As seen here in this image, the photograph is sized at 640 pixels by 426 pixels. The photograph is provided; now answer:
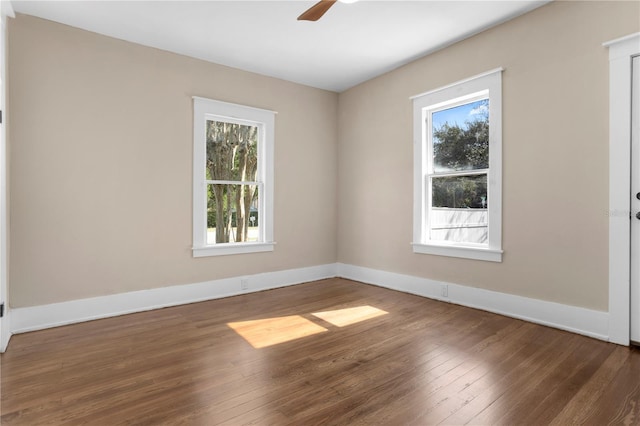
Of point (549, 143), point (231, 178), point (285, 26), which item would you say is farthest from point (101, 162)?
point (549, 143)

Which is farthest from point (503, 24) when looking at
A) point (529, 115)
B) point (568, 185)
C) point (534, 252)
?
point (534, 252)

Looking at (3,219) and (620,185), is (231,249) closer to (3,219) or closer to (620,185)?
(3,219)

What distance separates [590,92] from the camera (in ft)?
9.25

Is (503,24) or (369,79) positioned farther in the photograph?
(369,79)

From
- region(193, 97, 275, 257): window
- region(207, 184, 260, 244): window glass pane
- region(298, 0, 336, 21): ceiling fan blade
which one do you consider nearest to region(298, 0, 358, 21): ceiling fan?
region(298, 0, 336, 21): ceiling fan blade

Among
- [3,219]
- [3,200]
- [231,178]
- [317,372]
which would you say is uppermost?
[231,178]

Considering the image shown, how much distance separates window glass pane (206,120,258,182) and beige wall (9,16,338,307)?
0.31 meters

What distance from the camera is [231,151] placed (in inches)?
174

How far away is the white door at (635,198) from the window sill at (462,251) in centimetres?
99

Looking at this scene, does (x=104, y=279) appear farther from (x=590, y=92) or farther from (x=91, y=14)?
(x=590, y=92)

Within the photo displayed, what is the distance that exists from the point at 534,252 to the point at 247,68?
12.5ft

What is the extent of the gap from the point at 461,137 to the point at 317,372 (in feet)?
9.61

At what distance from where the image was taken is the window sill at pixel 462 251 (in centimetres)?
346

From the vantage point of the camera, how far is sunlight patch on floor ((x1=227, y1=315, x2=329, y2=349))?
282 cm
